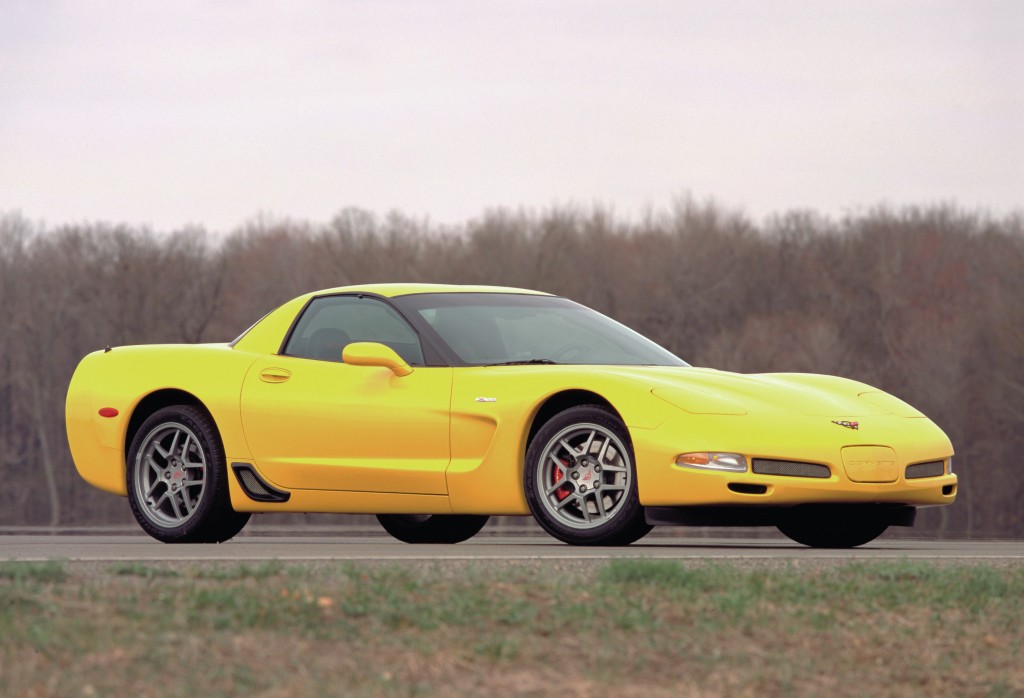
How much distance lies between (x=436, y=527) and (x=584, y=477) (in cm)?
263

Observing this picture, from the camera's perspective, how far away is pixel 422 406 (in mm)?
9562

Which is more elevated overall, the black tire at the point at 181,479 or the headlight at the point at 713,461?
the headlight at the point at 713,461

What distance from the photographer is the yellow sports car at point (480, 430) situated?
29.2ft

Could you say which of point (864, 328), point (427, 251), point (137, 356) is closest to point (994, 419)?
point (864, 328)

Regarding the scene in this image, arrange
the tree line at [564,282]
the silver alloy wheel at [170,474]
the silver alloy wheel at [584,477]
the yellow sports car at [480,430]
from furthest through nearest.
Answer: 1. the tree line at [564,282]
2. the silver alloy wheel at [170,474]
3. the silver alloy wheel at [584,477]
4. the yellow sports car at [480,430]

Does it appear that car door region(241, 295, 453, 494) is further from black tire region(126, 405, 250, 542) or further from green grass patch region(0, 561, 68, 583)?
green grass patch region(0, 561, 68, 583)

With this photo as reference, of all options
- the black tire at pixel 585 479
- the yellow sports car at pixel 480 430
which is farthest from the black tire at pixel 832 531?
the black tire at pixel 585 479

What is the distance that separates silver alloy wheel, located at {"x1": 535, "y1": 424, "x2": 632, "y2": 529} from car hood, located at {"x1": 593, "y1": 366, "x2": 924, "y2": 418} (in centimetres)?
40

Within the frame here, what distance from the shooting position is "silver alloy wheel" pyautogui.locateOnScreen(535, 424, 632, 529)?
902cm

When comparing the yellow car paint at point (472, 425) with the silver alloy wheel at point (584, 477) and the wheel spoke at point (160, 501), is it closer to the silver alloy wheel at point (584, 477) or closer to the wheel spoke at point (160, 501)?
the silver alloy wheel at point (584, 477)

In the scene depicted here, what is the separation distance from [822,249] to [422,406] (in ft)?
236

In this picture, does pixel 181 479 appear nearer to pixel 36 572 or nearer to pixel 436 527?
pixel 436 527

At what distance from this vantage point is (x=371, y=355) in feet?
31.5

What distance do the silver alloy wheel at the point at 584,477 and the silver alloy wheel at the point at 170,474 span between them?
245 cm
